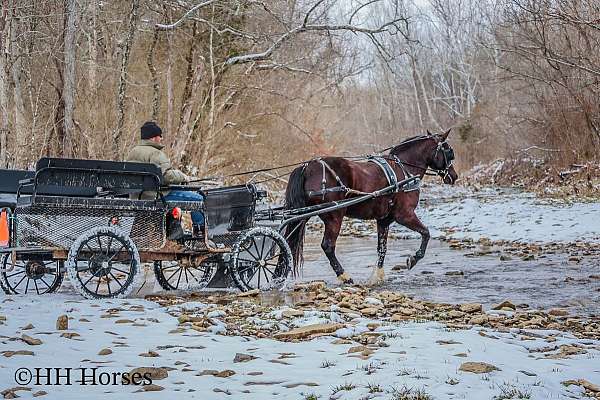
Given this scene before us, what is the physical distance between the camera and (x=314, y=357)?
614 cm

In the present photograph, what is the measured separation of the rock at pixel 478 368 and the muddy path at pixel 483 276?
379cm

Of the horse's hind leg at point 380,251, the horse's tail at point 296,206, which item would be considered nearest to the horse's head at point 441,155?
the horse's hind leg at point 380,251

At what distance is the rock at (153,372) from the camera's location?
217 inches

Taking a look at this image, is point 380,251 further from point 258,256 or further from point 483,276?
point 258,256

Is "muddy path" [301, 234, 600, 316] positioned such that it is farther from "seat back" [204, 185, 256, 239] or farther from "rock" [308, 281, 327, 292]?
"seat back" [204, 185, 256, 239]

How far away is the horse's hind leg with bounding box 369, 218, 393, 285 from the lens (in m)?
11.7

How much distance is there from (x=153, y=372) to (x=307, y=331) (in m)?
1.81

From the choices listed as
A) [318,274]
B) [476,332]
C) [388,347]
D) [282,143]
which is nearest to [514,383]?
[388,347]

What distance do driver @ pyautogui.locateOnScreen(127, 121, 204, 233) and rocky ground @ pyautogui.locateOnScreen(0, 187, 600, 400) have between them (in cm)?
114

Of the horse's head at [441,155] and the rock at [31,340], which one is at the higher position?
the horse's head at [441,155]

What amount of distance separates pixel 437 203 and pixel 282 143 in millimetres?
5536

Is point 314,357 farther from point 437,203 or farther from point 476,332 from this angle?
point 437,203

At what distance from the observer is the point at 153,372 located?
219 inches

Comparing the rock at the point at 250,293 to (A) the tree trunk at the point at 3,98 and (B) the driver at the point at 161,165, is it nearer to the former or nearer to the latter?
(B) the driver at the point at 161,165
